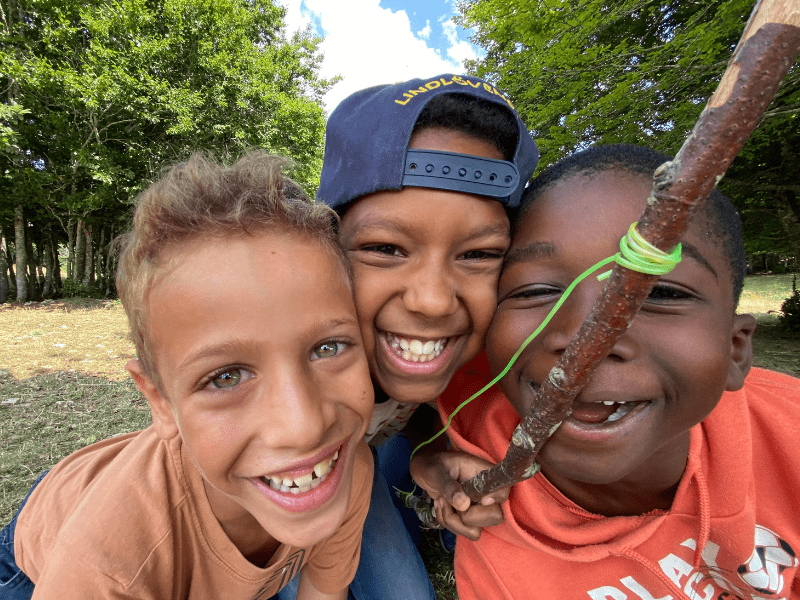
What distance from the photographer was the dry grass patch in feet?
18.4

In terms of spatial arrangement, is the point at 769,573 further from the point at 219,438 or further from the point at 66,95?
the point at 66,95

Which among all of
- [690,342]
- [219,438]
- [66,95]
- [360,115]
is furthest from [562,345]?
[66,95]

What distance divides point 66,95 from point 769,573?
49.9ft

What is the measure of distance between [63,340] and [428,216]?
8.53 metres

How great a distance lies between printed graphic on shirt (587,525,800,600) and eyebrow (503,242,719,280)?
36.0 inches

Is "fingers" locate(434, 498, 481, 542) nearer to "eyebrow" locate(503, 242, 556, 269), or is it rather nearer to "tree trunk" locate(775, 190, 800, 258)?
"eyebrow" locate(503, 242, 556, 269)

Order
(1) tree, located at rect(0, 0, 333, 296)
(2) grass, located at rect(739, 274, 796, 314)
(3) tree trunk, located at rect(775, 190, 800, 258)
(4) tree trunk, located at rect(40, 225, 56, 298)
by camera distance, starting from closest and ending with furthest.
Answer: (3) tree trunk, located at rect(775, 190, 800, 258) → (1) tree, located at rect(0, 0, 333, 296) → (2) grass, located at rect(739, 274, 796, 314) → (4) tree trunk, located at rect(40, 225, 56, 298)

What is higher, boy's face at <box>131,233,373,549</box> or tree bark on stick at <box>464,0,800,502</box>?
tree bark on stick at <box>464,0,800,502</box>

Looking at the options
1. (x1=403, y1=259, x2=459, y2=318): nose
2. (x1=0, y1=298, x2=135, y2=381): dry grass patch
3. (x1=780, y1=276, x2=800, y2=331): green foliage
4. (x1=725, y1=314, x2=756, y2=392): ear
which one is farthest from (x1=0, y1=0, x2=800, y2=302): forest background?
(x1=403, y1=259, x2=459, y2=318): nose

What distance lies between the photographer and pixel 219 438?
1147mm

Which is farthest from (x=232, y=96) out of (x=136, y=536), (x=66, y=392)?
(x=136, y=536)

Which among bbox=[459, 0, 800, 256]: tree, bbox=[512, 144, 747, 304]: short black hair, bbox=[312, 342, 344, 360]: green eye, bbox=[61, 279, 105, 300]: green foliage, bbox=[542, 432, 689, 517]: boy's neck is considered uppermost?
bbox=[459, 0, 800, 256]: tree

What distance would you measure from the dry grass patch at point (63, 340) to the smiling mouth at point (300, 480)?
298 centimetres

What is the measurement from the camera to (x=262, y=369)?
113cm
